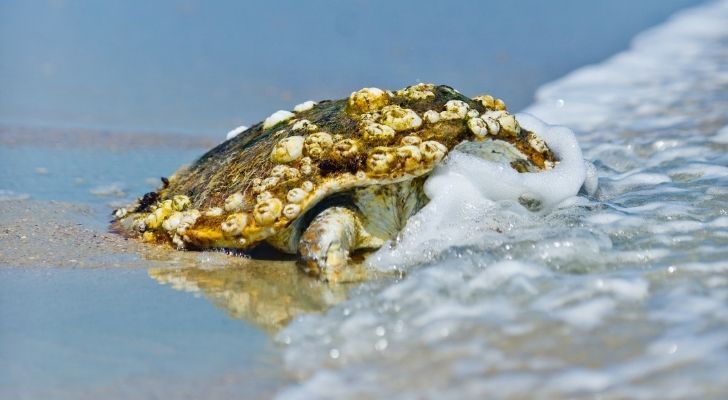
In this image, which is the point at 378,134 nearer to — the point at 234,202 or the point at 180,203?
the point at 234,202

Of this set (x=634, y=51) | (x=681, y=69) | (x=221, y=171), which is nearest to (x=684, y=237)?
(x=221, y=171)

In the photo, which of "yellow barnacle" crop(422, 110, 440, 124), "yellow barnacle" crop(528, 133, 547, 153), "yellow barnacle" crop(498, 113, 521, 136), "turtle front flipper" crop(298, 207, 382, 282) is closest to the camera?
"turtle front flipper" crop(298, 207, 382, 282)

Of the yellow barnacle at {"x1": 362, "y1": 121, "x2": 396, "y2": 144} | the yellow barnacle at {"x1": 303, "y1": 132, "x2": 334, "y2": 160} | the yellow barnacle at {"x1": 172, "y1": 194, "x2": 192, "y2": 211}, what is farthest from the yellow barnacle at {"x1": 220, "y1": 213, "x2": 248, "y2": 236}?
the yellow barnacle at {"x1": 362, "y1": 121, "x2": 396, "y2": 144}

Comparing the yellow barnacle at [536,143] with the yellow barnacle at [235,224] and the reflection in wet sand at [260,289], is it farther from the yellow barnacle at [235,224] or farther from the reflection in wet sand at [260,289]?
the yellow barnacle at [235,224]

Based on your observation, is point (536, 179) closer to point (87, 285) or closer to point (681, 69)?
point (87, 285)

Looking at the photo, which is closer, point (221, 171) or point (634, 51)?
point (221, 171)

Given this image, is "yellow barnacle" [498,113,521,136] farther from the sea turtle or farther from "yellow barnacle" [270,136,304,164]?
"yellow barnacle" [270,136,304,164]

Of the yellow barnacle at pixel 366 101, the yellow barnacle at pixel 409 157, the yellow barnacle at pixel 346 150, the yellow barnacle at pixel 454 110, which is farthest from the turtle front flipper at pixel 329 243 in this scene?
the yellow barnacle at pixel 454 110
